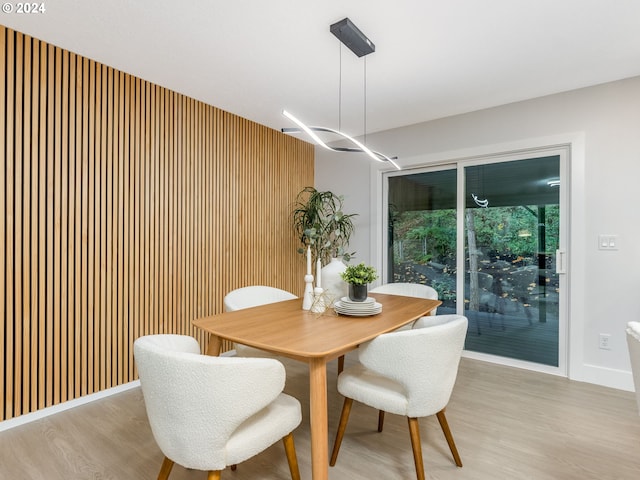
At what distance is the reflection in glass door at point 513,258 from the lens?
10.6 ft

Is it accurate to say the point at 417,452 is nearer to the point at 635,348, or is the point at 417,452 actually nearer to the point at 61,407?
the point at 635,348

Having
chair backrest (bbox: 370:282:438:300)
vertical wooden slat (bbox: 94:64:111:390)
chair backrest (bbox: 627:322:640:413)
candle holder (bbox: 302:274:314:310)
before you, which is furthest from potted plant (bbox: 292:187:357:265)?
chair backrest (bbox: 627:322:640:413)

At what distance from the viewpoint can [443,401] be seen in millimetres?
1641

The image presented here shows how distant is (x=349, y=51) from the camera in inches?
95.3

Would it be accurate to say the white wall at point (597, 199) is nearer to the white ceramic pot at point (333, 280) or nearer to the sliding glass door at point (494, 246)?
the sliding glass door at point (494, 246)

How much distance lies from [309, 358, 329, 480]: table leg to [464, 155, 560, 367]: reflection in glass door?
2.73 m

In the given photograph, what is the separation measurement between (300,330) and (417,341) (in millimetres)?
569

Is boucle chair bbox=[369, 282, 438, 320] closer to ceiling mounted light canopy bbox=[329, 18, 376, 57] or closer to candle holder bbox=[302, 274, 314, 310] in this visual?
candle holder bbox=[302, 274, 314, 310]

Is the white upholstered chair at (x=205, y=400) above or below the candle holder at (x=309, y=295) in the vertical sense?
below

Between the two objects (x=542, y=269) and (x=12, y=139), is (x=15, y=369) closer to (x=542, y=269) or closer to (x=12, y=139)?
(x=12, y=139)

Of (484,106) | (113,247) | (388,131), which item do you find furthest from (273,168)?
(484,106)

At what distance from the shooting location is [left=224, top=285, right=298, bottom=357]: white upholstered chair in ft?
7.63

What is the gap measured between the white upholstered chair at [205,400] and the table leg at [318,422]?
18cm

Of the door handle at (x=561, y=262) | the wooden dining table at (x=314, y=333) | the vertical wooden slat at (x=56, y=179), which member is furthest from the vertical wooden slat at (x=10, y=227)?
the door handle at (x=561, y=262)
